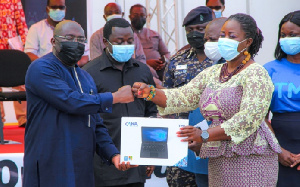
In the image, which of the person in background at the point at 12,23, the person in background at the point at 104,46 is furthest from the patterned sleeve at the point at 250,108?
the person in background at the point at 12,23

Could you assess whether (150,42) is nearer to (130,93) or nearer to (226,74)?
(130,93)

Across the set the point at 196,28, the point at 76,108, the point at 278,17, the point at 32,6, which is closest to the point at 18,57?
the point at 32,6

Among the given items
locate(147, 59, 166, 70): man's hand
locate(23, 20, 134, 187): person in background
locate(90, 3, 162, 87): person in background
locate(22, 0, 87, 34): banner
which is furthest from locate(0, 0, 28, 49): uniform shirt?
locate(23, 20, 134, 187): person in background

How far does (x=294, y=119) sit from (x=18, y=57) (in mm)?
4126

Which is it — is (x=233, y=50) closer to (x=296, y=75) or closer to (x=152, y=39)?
(x=296, y=75)

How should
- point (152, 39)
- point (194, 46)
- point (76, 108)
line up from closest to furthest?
point (76, 108) → point (194, 46) → point (152, 39)

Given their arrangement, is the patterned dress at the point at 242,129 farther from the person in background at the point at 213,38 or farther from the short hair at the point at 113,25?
the short hair at the point at 113,25

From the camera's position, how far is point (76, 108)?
11.9ft

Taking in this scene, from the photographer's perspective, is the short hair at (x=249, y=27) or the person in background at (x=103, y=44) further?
the person in background at (x=103, y=44)

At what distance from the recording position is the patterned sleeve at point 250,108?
3539mm

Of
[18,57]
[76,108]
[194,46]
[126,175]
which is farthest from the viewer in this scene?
[18,57]

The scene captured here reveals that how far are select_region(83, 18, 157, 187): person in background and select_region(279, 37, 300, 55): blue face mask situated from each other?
3.90ft

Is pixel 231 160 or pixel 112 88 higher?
pixel 112 88

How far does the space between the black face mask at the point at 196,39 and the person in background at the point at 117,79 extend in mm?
608
